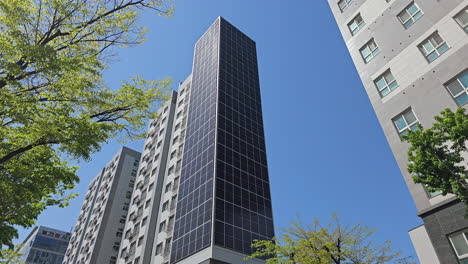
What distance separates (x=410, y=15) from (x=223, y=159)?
80.0 ft

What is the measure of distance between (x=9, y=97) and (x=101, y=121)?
10.8 ft

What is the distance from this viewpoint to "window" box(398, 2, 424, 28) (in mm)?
20703

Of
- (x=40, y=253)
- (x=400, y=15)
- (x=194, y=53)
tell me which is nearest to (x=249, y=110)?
(x=194, y=53)

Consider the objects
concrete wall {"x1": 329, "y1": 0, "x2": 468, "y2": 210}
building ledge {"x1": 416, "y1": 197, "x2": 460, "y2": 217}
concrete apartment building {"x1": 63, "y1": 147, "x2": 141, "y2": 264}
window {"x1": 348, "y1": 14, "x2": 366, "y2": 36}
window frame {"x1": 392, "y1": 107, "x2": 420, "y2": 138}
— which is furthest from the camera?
concrete apartment building {"x1": 63, "y1": 147, "x2": 141, "y2": 264}

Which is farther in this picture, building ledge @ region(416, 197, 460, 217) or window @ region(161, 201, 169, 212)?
window @ region(161, 201, 169, 212)

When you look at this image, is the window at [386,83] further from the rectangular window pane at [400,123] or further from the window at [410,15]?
the window at [410,15]

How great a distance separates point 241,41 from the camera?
2307 inches

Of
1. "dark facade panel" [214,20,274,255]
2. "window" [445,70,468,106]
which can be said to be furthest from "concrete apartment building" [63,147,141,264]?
"window" [445,70,468,106]

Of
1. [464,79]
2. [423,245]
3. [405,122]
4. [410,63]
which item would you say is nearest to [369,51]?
[410,63]

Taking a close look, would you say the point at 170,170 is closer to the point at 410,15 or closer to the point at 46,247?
the point at 410,15

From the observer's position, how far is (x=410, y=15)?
21250 millimetres

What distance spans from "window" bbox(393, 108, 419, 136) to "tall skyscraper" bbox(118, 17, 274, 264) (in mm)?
19896

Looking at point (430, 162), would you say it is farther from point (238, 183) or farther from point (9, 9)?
point (238, 183)

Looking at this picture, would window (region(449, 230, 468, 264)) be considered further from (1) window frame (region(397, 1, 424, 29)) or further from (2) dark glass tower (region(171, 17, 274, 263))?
(2) dark glass tower (region(171, 17, 274, 263))
